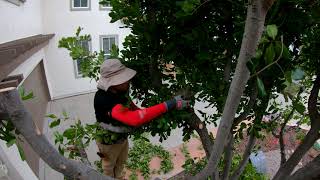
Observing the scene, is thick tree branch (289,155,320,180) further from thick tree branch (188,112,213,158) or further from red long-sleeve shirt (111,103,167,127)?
red long-sleeve shirt (111,103,167,127)

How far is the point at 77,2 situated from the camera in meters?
13.1

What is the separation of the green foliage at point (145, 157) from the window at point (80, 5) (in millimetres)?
7628

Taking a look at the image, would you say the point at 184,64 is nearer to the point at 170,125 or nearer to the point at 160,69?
the point at 160,69

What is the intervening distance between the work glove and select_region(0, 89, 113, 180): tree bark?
0.97m

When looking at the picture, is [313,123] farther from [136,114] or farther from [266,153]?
[266,153]

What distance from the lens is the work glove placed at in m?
2.53

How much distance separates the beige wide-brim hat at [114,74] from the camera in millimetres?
2789

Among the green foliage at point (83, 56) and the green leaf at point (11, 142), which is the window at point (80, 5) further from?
the green leaf at point (11, 142)

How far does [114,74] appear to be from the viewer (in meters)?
3.00

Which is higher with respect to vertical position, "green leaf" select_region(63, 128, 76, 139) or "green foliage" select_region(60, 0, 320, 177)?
"green foliage" select_region(60, 0, 320, 177)

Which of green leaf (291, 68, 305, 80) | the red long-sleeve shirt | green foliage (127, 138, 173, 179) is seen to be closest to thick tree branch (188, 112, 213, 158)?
the red long-sleeve shirt

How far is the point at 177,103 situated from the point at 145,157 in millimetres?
4470

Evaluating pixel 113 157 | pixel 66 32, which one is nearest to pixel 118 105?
pixel 113 157

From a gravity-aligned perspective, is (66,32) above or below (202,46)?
above
